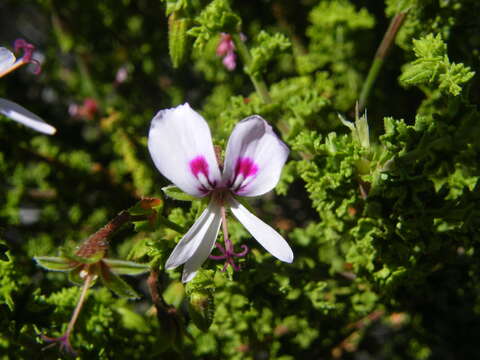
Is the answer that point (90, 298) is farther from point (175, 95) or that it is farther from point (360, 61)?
point (360, 61)

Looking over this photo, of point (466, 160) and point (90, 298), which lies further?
point (90, 298)

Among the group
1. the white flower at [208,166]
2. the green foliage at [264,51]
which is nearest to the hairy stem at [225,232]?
the white flower at [208,166]

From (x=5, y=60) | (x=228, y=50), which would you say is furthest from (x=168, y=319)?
(x=228, y=50)

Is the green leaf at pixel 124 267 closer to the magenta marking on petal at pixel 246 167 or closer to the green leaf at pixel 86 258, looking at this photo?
the green leaf at pixel 86 258

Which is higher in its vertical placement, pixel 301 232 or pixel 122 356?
pixel 301 232

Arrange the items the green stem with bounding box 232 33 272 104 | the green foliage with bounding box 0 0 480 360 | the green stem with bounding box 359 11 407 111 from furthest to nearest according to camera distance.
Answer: the green stem with bounding box 359 11 407 111, the green stem with bounding box 232 33 272 104, the green foliage with bounding box 0 0 480 360

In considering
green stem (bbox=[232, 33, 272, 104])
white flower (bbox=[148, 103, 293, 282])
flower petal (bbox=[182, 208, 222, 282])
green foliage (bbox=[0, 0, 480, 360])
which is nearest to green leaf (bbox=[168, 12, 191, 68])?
green foliage (bbox=[0, 0, 480, 360])

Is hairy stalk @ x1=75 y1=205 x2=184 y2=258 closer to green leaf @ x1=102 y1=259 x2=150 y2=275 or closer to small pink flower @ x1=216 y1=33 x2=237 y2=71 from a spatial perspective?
green leaf @ x1=102 y1=259 x2=150 y2=275

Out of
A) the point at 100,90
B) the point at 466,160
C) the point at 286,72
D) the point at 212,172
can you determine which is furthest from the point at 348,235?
the point at 100,90
